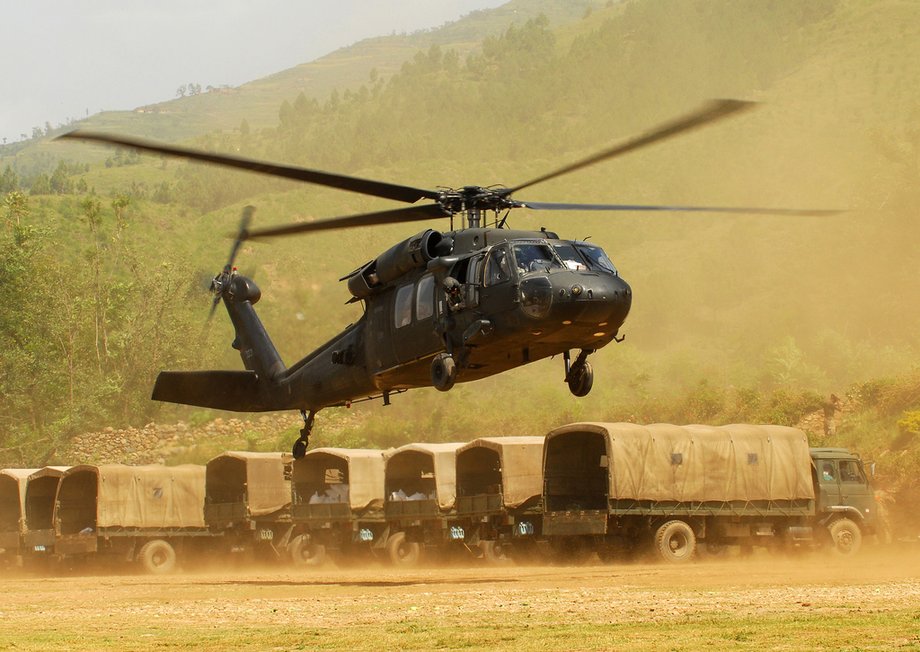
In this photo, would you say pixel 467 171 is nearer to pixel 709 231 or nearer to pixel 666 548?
pixel 709 231

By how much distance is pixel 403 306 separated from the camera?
18016 millimetres

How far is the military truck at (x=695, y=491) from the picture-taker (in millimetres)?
23438

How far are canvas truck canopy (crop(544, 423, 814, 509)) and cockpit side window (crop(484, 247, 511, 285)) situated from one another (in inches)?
310

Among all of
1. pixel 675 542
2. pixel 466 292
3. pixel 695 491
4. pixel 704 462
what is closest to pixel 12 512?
pixel 675 542

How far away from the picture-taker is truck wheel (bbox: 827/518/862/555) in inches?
1031

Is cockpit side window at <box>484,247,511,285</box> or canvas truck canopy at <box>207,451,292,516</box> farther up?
cockpit side window at <box>484,247,511,285</box>

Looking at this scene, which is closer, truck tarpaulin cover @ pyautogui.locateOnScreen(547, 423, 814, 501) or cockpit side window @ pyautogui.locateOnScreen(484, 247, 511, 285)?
cockpit side window @ pyautogui.locateOnScreen(484, 247, 511, 285)

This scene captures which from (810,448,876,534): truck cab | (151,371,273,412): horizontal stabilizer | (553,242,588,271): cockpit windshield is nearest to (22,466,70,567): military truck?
(151,371,273,412): horizontal stabilizer

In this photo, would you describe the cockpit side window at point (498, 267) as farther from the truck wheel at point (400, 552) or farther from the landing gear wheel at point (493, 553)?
the truck wheel at point (400, 552)

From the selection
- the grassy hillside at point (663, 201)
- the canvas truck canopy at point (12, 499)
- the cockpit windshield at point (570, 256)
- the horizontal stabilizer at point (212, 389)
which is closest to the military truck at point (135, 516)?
the canvas truck canopy at point (12, 499)

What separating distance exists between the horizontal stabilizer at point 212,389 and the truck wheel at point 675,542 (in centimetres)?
852

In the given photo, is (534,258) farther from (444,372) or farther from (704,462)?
(704,462)

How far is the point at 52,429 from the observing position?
61062 mm

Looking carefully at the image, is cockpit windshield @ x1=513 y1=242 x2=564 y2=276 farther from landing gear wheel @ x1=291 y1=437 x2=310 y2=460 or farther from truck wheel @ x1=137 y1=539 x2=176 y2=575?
truck wheel @ x1=137 y1=539 x2=176 y2=575
